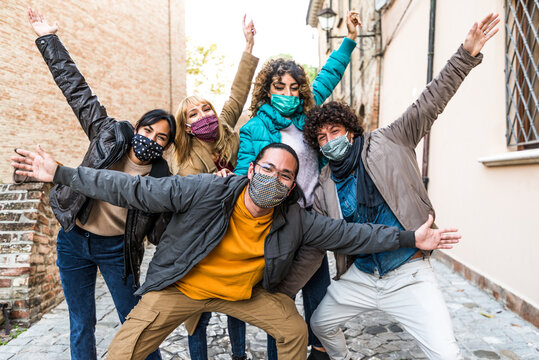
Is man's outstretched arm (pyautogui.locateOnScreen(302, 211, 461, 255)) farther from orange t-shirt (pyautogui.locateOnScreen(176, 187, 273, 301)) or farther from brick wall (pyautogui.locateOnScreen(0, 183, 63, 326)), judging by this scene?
brick wall (pyautogui.locateOnScreen(0, 183, 63, 326))

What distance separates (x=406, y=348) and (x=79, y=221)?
293 centimetres

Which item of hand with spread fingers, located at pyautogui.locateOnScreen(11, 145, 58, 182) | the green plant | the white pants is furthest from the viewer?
the green plant

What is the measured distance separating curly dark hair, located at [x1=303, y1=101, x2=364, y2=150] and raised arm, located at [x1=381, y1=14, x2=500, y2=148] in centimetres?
31

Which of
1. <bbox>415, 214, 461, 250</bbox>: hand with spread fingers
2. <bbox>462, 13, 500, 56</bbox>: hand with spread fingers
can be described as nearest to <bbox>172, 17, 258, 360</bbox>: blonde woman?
<bbox>415, 214, 461, 250</bbox>: hand with spread fingers

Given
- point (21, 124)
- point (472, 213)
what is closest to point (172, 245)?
point (472, 213)

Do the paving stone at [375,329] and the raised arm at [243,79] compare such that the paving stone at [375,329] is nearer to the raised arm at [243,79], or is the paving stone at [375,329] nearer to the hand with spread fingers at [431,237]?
the hand with spread fingers at [431,237]

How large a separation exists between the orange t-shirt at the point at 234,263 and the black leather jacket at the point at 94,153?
42 centimetres

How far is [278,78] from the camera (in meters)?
3.05

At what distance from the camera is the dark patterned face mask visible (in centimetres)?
277

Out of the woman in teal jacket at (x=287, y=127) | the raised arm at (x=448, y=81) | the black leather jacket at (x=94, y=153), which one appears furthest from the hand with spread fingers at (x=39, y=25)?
the raised arm at (x=448, y=81)

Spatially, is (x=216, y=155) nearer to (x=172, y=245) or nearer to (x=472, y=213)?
(x=172, y=245)

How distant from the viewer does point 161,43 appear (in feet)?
48.8

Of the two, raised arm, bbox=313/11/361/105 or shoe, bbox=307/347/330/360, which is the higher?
raised arm, bbox=313/11/361/105

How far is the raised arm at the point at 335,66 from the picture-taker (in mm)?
3420
